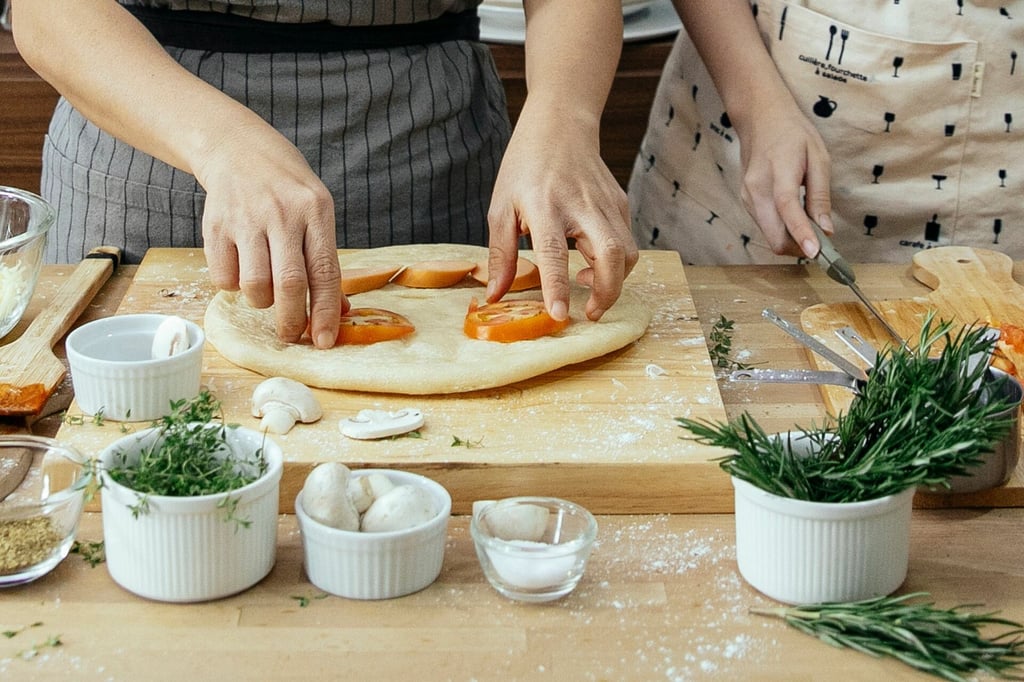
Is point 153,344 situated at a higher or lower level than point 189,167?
lower

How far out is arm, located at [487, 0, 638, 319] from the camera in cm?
142

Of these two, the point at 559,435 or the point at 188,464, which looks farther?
the point at 559,435

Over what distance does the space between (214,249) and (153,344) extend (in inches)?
5.0

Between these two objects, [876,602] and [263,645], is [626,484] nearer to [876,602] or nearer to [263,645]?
[876,602]

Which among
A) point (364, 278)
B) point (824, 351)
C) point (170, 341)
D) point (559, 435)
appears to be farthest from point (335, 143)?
point (824, 351)

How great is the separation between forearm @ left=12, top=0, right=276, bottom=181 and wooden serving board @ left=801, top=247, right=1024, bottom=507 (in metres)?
0.80

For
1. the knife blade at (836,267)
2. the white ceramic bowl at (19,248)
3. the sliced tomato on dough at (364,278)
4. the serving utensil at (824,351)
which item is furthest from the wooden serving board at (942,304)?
the white ceramic bowl at (19,248)

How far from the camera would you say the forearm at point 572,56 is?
Answer: 157 cm

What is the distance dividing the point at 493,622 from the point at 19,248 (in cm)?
84

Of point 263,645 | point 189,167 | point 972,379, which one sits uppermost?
point 189,167

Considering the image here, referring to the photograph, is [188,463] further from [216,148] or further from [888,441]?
[888,441]

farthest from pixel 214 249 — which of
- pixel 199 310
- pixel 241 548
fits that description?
pixel 241 548

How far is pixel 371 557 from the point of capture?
0.98 metres

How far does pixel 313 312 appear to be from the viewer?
4.44 feet
